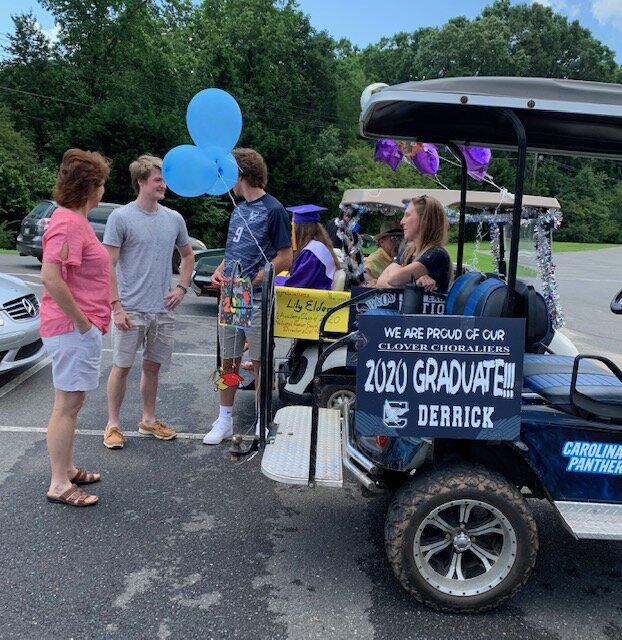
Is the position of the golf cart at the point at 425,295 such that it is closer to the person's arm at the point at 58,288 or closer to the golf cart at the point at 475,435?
the golf cart at the point at 475,435

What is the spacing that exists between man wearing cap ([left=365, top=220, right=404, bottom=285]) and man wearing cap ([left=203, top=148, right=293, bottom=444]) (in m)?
1.57

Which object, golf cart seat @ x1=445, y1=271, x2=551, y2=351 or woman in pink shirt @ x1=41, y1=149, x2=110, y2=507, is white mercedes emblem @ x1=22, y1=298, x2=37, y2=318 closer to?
woman in pink shirt @ x1=41, y1=149, x2=110, y2=507

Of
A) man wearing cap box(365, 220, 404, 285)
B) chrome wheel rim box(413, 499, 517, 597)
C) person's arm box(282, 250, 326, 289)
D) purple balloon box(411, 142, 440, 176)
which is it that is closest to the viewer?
Answer: chrome wheel rim box(413, 499, 517, 597)

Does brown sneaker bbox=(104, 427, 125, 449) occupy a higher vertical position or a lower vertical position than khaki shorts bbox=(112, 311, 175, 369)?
lower

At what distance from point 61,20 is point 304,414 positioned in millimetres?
38800

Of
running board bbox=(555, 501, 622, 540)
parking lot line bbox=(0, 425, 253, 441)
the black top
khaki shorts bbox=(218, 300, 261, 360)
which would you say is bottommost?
parking lot line bbox=(0, 425, 253, 441)

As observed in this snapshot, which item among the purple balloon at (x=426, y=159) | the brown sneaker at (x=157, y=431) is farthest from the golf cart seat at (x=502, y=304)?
the purple balloon at (x=426, y=159)

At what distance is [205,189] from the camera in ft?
14.0

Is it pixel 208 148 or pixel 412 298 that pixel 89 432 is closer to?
pixel 208 148

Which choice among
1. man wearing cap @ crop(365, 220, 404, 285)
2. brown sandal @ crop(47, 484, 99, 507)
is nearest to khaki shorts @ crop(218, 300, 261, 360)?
brown sandal @ crop(47, 484, 99, 507)

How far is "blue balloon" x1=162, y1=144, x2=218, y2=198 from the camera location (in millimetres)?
4094

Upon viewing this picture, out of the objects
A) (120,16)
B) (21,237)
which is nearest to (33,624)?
(21,237)

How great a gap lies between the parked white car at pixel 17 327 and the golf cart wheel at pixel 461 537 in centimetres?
386

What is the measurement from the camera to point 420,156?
6227 mm
